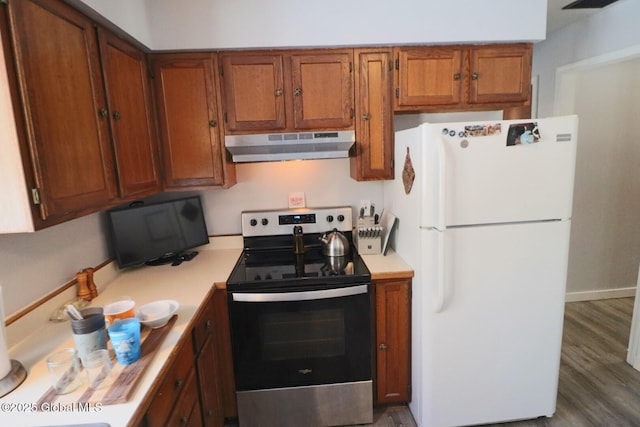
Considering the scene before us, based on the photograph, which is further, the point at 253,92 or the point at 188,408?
the point at 253,92

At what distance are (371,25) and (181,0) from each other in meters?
1.07

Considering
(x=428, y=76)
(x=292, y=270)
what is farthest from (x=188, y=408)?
(x=428, y=76)

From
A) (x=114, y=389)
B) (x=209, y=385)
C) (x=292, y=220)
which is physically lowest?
(x=209, y=385)

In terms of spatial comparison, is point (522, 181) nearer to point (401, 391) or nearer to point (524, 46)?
point (524, 46)

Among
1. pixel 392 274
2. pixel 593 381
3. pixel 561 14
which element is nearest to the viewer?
pixel 392 274

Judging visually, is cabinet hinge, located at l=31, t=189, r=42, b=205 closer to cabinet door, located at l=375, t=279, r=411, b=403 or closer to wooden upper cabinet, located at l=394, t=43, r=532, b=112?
cabinet door, located at l=375, t=279, r=411, b=403

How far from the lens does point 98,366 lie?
3.57ft

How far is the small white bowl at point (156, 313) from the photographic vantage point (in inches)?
52.7

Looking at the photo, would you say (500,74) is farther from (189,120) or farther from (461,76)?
(189,120)

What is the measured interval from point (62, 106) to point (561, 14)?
3.25 metres

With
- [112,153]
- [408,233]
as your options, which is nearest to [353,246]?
[408,233]

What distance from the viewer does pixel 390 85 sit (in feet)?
6.79

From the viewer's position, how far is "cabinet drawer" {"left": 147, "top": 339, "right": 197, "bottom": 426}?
1091 mm

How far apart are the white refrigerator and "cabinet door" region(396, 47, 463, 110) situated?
0.35 metres
